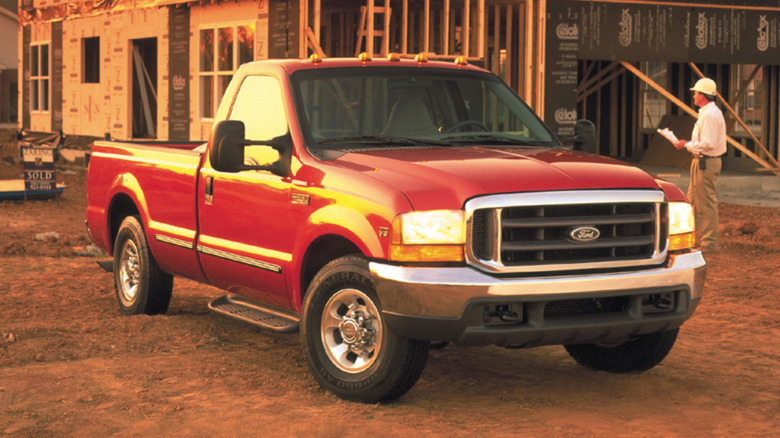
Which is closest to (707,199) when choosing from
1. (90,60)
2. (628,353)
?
(628,353)

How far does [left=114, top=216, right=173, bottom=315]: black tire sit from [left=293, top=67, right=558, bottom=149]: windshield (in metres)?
2.31

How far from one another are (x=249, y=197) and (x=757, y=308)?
15.8 feet

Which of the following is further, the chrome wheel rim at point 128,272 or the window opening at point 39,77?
the window opening at point 39,77

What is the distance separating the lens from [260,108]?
7.48 meters

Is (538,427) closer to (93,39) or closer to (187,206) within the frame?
(187,206)

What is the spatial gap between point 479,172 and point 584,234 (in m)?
0.63

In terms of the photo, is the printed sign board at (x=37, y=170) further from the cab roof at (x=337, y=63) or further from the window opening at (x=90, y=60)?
the cab roof at (x=337, y=63)

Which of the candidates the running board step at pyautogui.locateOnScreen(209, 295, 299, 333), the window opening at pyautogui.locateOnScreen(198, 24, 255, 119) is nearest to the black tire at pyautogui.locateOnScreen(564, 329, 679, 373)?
the running board step at pyautogui.locateOnScreen(209, 295, 299, 333)

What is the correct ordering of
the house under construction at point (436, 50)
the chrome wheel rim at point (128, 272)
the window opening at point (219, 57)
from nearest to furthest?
1. the chrome wheel rim at point (128, 272)
2. the house under construction at point (436, 50)
3. the window opening at point (219, 57)

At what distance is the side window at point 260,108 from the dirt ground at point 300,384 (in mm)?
1494

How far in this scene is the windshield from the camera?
7066 mm

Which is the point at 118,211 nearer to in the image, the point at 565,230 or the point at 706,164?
the point at 565,230

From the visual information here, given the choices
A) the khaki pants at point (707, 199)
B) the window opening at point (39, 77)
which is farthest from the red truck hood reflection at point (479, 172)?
the window opening at point (39, 77)

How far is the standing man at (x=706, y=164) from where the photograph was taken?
13383 mm
